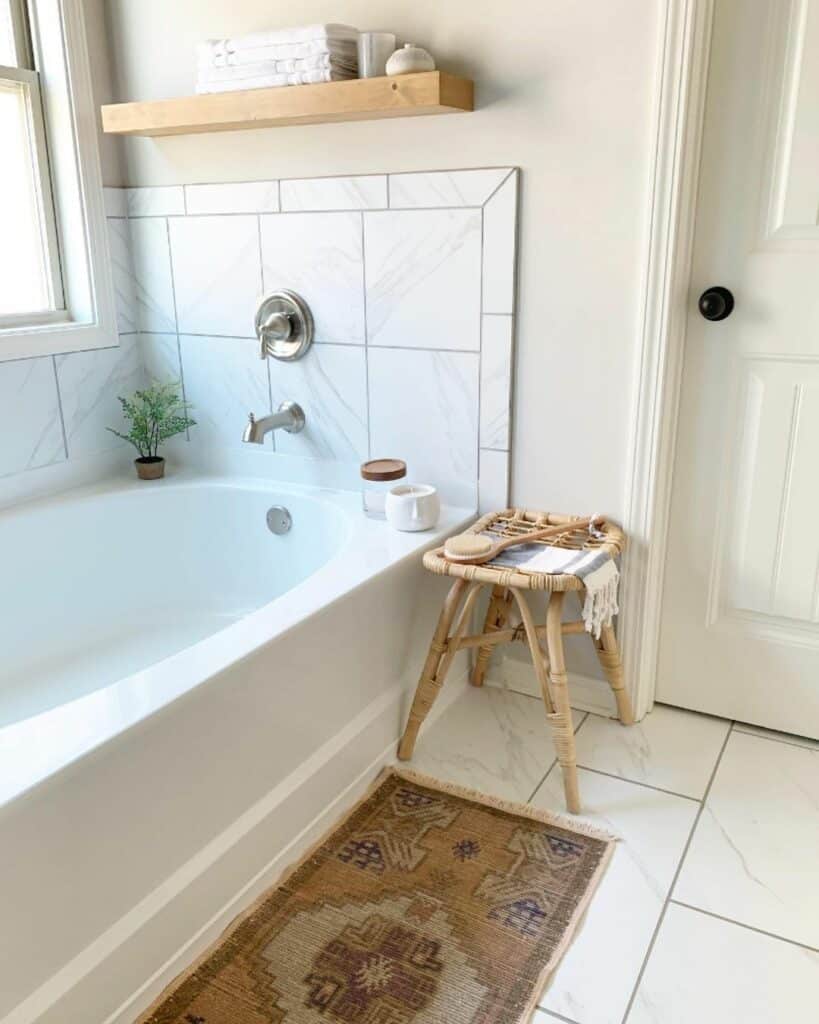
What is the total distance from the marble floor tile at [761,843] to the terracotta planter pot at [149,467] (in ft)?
5.21

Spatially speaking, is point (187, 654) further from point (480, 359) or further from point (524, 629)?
point (480, 359)

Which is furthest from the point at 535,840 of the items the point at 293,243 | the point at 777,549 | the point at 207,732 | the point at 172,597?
the point at 293,243

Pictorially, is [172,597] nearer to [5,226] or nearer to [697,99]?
[5,226]

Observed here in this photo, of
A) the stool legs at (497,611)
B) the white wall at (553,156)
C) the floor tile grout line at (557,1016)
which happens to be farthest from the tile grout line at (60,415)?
the floor tile grout line at (557,1016)

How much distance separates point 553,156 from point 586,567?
86 cm

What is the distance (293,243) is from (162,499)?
0.74 m

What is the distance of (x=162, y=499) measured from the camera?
236cm

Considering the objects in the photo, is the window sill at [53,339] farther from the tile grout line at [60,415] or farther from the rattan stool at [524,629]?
the rattan stool at [524,629]

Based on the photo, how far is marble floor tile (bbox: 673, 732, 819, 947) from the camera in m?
1.55

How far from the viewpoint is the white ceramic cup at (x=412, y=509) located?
198 cm

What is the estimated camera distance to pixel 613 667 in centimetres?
201

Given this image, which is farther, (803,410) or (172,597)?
(172,597)

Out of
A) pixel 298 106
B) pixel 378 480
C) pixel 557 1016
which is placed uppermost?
pixel 298 106

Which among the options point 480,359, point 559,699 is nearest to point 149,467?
point 480,359
